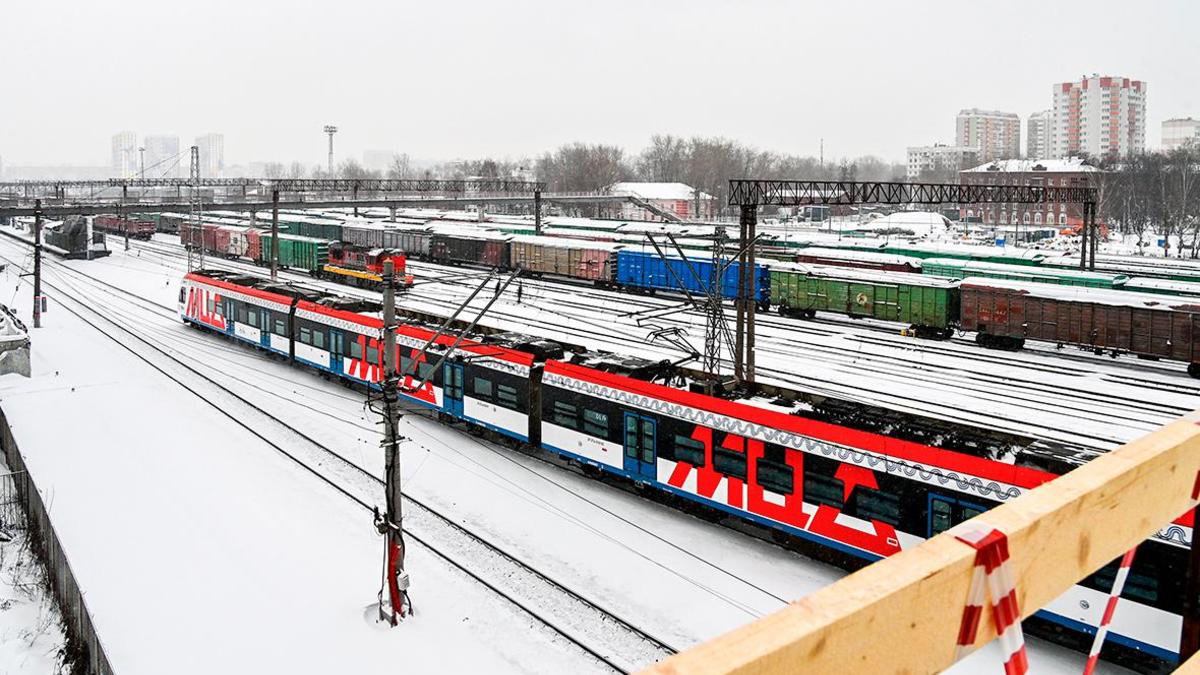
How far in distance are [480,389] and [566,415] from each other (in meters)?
3.45

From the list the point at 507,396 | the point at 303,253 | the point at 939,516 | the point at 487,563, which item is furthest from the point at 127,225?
the point at 939,516

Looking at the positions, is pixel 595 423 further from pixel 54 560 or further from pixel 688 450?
pixel 54 560

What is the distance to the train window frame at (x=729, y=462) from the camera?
18031 millimetres

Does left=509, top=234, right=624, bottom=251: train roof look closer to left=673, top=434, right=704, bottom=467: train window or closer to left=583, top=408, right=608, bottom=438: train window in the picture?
left=583, top=408, right=608, bottom=438: train window

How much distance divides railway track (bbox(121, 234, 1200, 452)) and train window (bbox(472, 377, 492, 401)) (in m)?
2.65

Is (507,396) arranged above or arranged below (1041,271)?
below

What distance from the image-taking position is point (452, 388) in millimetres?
25422

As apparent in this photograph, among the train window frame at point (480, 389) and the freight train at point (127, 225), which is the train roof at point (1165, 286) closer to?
the train window frame at point (480, 389)

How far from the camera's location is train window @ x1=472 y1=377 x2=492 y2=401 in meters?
24.2

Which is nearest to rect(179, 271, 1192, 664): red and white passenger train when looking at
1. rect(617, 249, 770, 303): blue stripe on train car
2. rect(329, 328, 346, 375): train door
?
rect(329, 328, 346, 375): train door

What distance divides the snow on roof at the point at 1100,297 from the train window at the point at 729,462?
24068 mm

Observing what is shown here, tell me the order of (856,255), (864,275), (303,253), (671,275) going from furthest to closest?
(303,253) → (856,255) → (671,275) → (864,275)

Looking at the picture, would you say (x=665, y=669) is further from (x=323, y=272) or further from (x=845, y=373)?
(x=323, y=272)

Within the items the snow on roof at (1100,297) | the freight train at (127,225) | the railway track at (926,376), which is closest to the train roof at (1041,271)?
the snow on roof at (1100,297)
